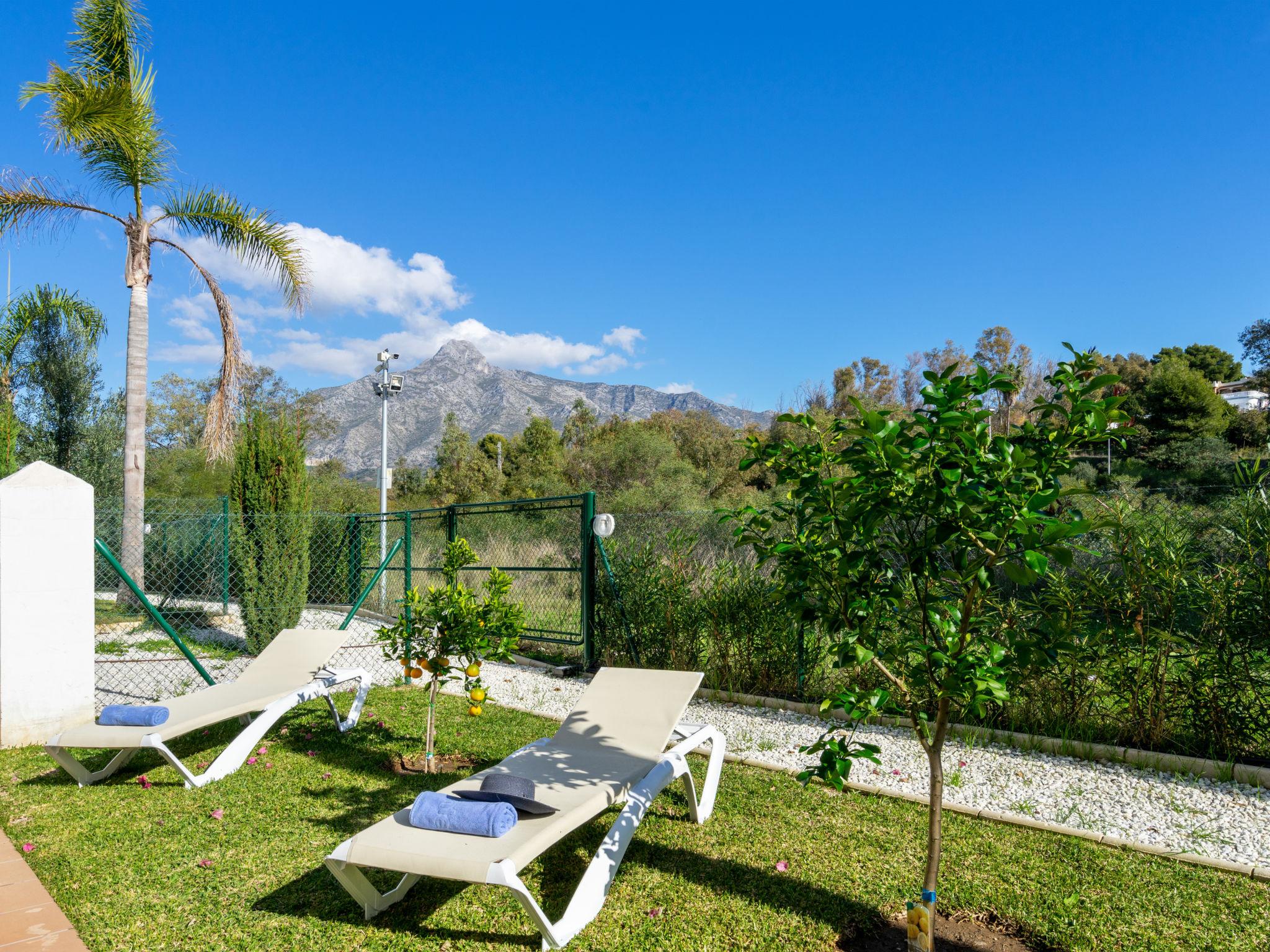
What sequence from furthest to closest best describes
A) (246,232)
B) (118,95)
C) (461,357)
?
(461,357) → (246,232) → (118,95)

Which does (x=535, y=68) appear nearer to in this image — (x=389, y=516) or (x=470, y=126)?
(x=470, y=126)

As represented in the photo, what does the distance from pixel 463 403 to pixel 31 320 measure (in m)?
102

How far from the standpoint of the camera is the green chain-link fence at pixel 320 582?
7.41m

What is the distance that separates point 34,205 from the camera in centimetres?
964

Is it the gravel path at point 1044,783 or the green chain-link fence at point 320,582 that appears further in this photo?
the green chain-link fence at point 320,582

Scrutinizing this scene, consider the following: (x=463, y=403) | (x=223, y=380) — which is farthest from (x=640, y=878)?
(x=463, y=403)

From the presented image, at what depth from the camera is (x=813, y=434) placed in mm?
2289

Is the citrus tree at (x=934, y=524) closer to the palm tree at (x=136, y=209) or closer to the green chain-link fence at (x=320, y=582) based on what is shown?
the green chain-link fence at (x=320, y=582)

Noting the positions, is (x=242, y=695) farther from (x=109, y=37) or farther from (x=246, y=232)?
(x=109, y=37)

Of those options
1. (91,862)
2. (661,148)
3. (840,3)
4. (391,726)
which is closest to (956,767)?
(391,726)

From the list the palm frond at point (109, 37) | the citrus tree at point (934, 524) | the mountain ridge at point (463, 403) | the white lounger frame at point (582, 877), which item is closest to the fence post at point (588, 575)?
the white lounger frame at point (582, 877)

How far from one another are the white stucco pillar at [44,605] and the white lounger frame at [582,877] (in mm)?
3580

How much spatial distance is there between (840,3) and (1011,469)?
9759 millimetres

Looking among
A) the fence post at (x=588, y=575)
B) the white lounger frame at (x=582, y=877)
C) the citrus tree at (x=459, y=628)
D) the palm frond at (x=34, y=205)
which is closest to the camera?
the white lounger frame at (x=582, y=877)
